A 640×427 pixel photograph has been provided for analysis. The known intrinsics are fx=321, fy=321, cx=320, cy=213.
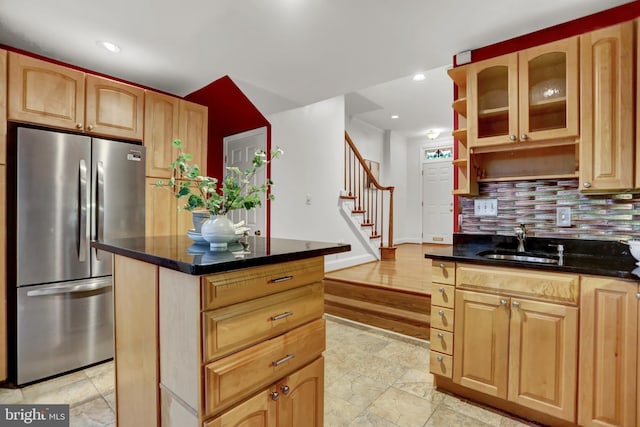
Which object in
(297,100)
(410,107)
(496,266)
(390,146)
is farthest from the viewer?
(390,146)

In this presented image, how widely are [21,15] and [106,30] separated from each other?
1.52 feet

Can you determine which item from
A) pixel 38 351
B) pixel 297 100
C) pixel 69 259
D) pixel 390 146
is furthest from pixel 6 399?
pixel 390 146

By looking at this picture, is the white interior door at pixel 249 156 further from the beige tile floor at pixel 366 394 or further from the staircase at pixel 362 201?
the beige tile floor at pixel 366 394

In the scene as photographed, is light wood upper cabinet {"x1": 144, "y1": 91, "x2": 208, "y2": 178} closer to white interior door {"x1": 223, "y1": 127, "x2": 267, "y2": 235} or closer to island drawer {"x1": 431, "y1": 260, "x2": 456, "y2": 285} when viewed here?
white interior door {"x1": 223, "y1": 127, "x2": 267, "y2": 235}

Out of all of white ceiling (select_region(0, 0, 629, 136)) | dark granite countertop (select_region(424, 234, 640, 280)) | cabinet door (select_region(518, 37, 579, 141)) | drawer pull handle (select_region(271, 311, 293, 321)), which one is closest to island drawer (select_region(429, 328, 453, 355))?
dark granite countertop (select_region(424, 234, 640, 280))

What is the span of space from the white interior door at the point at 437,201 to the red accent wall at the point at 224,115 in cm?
494

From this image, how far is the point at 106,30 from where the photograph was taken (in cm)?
222

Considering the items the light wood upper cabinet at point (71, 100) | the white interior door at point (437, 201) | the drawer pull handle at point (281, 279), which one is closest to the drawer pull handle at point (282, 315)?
the drawer pull handle at point (281, 279)

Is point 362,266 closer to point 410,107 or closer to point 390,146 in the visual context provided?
point 410,107

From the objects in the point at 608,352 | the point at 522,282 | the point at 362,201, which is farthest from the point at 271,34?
the point at 362,201

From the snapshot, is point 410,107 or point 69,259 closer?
point 69,259

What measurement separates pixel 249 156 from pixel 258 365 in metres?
3.05

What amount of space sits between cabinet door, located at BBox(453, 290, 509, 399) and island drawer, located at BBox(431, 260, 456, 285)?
85 mm

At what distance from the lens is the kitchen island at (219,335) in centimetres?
105
